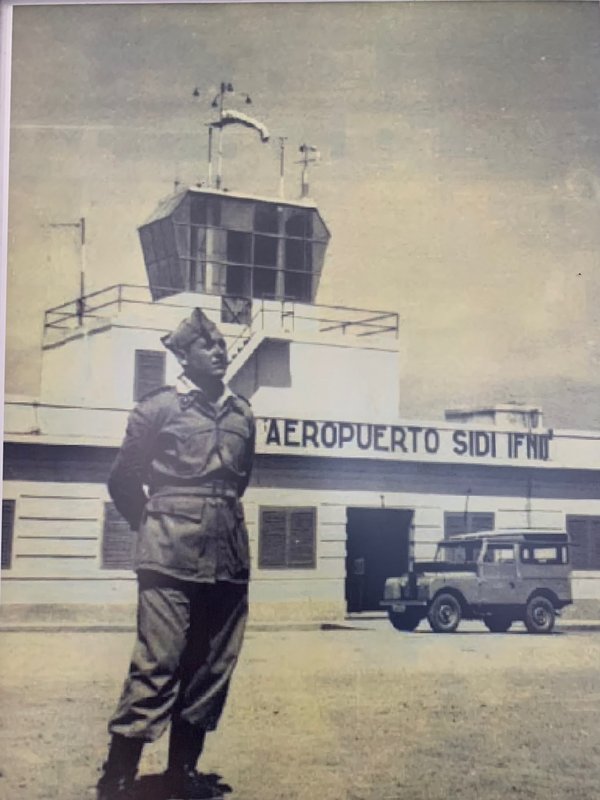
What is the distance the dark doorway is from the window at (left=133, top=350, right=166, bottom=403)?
128 centimetres

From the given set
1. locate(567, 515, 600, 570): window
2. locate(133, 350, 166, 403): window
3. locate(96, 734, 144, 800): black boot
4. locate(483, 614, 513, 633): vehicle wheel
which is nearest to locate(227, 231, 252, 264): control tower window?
locate(133, 350, 166, 403): window

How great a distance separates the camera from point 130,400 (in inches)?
214

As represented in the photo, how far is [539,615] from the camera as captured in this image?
5.67m

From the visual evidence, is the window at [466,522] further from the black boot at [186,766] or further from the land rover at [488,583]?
the black boot at [186,766]

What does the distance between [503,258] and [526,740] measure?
8.78 ft

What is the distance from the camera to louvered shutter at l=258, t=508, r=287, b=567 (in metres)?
5.37

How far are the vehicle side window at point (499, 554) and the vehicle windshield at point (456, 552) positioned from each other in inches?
4.5

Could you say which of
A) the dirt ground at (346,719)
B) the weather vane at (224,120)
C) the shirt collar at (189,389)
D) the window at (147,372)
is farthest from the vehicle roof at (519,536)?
the weather vane at (224,120)

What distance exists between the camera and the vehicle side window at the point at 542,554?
18.4ft

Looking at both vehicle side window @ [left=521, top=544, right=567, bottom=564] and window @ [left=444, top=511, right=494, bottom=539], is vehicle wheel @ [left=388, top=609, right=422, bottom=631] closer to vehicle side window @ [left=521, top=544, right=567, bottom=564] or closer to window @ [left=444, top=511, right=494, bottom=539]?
window @ [left=444, top=511, right=494, bottom=539]

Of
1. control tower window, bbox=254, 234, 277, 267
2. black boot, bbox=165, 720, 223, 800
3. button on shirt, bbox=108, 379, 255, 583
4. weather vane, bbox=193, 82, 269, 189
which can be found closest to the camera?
black boot, bbox=165, 720, 223, 800

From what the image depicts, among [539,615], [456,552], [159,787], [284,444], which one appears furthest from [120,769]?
[539,615]

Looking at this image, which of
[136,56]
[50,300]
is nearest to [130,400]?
[50,300]

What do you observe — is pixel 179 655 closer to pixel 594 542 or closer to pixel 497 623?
pixel 497 623
